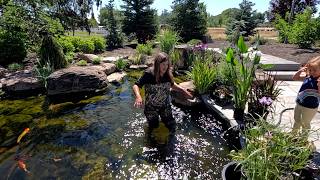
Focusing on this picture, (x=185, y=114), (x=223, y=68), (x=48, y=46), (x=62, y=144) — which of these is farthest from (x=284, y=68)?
(x=48, y=46)

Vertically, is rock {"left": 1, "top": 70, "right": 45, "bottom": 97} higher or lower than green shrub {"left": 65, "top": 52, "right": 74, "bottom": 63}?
lower

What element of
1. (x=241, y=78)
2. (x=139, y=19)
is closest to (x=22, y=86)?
(x=241, y=78)

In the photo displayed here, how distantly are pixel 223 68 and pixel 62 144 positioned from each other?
3938mm

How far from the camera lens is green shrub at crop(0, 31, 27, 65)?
38.0 ft

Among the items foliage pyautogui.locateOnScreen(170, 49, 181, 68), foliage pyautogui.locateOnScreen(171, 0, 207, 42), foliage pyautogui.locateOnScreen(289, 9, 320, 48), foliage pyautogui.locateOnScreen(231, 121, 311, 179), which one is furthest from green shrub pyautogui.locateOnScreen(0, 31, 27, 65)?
foliage pyautogui.locateOnScreen(289, 9, 320, 48)

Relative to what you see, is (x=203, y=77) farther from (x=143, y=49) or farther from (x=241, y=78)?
(x=143, y=49)

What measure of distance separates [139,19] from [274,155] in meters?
18.3

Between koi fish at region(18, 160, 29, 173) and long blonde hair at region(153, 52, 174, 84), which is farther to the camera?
long blonde hair at region(153, 52, 174, 84)

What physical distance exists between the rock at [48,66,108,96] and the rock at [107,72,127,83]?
869mm

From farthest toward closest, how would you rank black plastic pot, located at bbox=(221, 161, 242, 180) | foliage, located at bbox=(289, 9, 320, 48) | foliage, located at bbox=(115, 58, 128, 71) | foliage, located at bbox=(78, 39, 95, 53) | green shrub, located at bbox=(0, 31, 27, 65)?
foliage, located at bbox=(78, 39, 95, 53) → foliage, located at bbox=(289, 9, 320, 48) → green shrub, located at bbox=(0, 31, 27, 65) → foliage, located at bbox=(115, 58, 128, 71) → black plastic pot, located at bbox=(221, 161, 242, 180)

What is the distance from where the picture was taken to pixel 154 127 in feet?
17.6

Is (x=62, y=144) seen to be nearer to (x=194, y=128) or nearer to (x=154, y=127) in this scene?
(x=154, y=127)

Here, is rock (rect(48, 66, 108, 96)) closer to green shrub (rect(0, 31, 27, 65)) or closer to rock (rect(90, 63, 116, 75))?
rock (rect(90, 63, 116, 75))

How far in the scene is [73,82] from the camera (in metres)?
8.52
